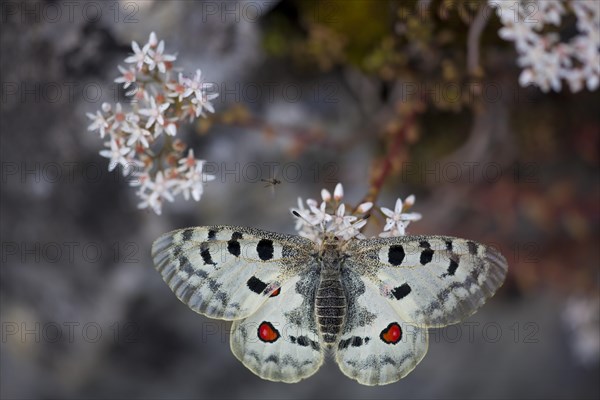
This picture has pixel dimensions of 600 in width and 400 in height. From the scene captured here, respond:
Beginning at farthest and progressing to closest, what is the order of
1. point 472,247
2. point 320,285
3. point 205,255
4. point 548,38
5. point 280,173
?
point 280,173 < point 548,38 < point 320,285 < point 205,255 < point 472,247

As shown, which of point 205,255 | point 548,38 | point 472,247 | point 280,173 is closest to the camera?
point 472,247

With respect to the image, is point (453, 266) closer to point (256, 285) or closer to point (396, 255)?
point (396, 255)

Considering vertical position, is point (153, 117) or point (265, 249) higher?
point (153, 117)

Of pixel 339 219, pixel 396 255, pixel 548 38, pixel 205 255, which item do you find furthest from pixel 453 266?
Answer: pixel 548 38

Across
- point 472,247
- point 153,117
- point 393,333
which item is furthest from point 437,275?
point 153,117

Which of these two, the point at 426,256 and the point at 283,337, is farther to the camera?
the point at 283,337

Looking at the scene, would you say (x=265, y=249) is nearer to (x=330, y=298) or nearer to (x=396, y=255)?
(x=330, y=298)

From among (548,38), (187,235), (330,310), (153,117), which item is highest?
(548,38)
